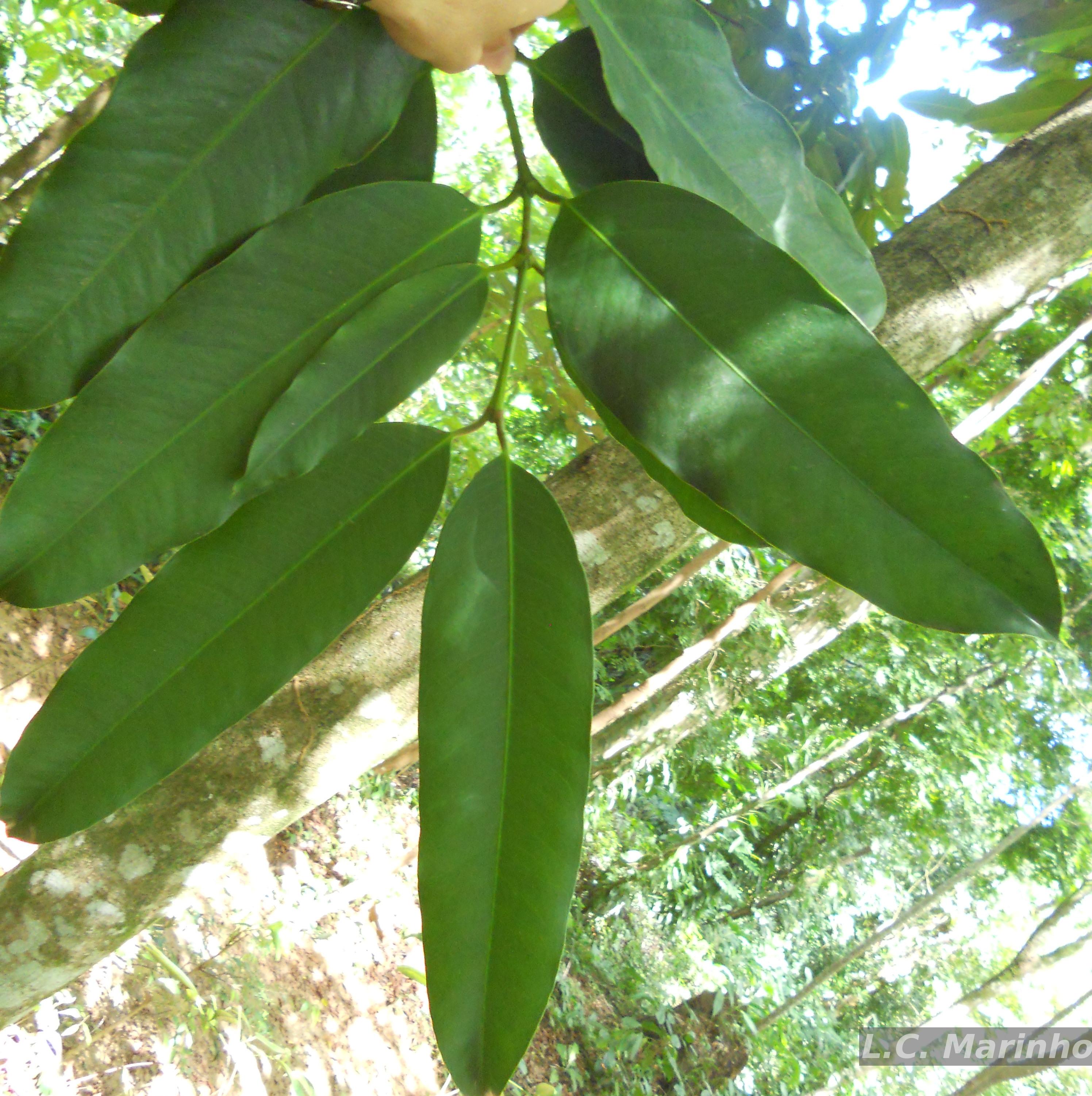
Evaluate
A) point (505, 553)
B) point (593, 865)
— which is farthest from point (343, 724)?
point (593, 865)

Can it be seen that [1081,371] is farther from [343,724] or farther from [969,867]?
[343,724]

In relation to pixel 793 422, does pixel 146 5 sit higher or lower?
higher

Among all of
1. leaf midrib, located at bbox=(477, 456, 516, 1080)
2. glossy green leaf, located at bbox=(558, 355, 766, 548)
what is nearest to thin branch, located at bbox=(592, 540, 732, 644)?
glossy green leaf, located at bbox=(558, 355, 766, 548)

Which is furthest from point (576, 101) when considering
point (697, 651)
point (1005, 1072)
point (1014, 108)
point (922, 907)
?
point (922, 907)

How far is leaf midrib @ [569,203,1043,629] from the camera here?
36 cm

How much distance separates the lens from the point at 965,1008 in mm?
3924

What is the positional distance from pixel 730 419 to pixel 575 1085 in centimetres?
348

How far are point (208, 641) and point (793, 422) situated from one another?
310 millimetres

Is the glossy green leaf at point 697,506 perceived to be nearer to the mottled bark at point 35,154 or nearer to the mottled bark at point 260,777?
the mottled bark at point 260,777

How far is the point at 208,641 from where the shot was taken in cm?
45

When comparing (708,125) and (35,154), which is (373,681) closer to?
(708,125)

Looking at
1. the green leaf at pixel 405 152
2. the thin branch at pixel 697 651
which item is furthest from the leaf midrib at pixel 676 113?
the thin branch at pixel 697 651

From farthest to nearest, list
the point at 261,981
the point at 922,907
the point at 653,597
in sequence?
the point at 922,907
the point at 261,981
the point at 653,597

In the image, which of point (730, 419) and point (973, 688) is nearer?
point (730, 419)
